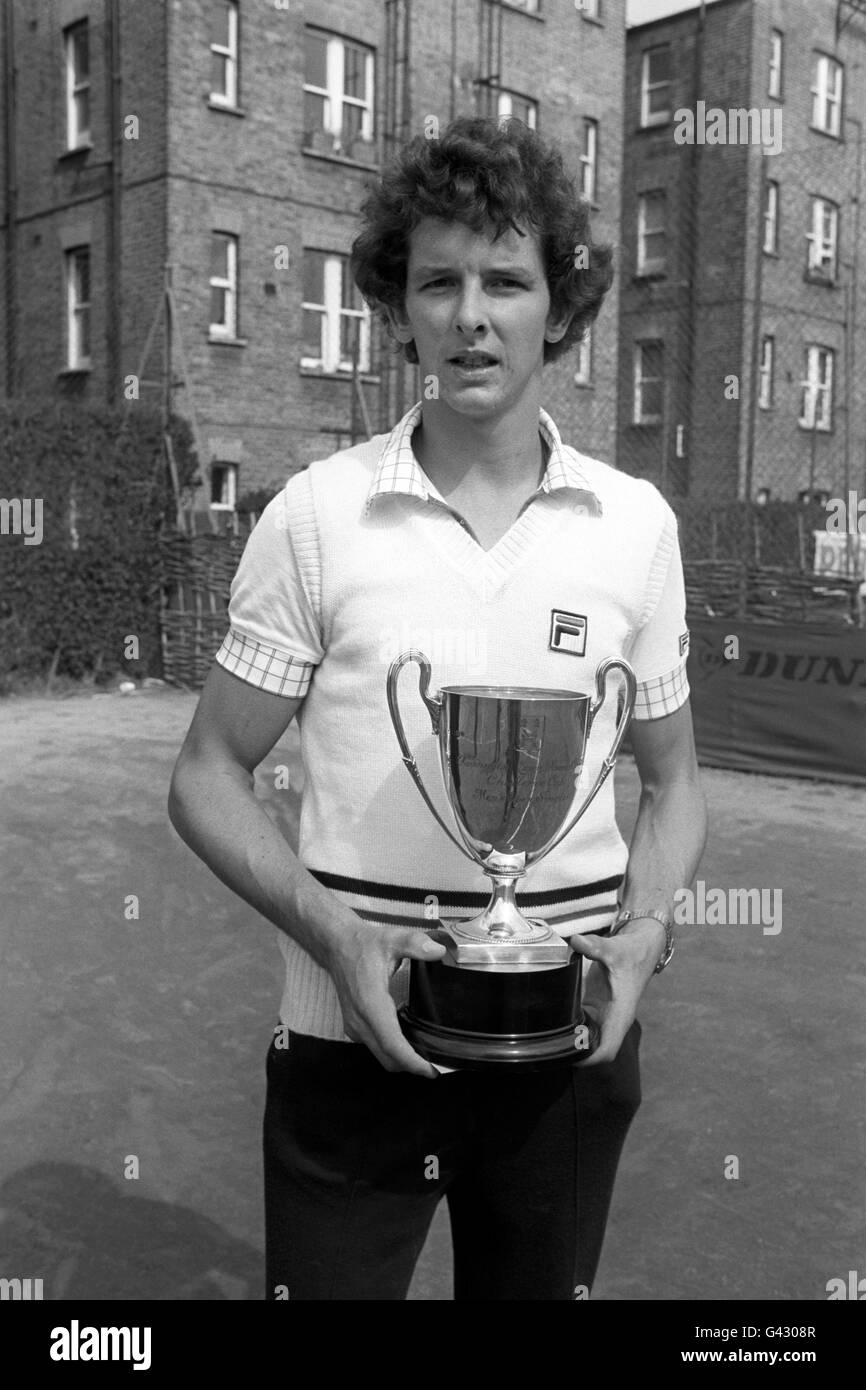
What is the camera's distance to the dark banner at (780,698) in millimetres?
9984

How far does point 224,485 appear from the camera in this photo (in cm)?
1936

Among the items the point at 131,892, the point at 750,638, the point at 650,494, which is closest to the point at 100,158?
the point at 750,638

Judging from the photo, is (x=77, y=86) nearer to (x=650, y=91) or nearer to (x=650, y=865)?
(x=650, y=91)

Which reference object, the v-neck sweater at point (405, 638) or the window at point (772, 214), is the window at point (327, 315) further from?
the v-neck sweater at point (405, 638)

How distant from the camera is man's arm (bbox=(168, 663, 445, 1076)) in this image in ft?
5.41

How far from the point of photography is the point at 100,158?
65.5 ft

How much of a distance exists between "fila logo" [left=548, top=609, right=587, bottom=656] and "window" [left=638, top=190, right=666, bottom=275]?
2437 cm

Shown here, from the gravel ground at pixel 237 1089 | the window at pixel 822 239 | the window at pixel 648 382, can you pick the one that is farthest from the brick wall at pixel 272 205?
the gravel ground at pixel 237 1089

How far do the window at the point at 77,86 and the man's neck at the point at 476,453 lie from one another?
789 inches

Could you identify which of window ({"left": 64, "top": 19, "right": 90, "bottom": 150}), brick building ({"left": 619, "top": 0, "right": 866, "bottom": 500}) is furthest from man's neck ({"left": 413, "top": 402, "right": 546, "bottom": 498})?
window ({"left": 64, "top": 19, "right": 90, "bottom": 150})

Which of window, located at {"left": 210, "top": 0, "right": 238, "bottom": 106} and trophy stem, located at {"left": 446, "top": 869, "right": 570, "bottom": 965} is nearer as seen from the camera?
trophy stem, located at {"left": 446, "top": 869, "right": 570, "bottom": 965}

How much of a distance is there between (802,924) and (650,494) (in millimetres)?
4788

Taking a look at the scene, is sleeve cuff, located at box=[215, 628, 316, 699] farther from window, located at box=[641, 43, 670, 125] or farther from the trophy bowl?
window, located at box=[641, 43, 670, 125]
